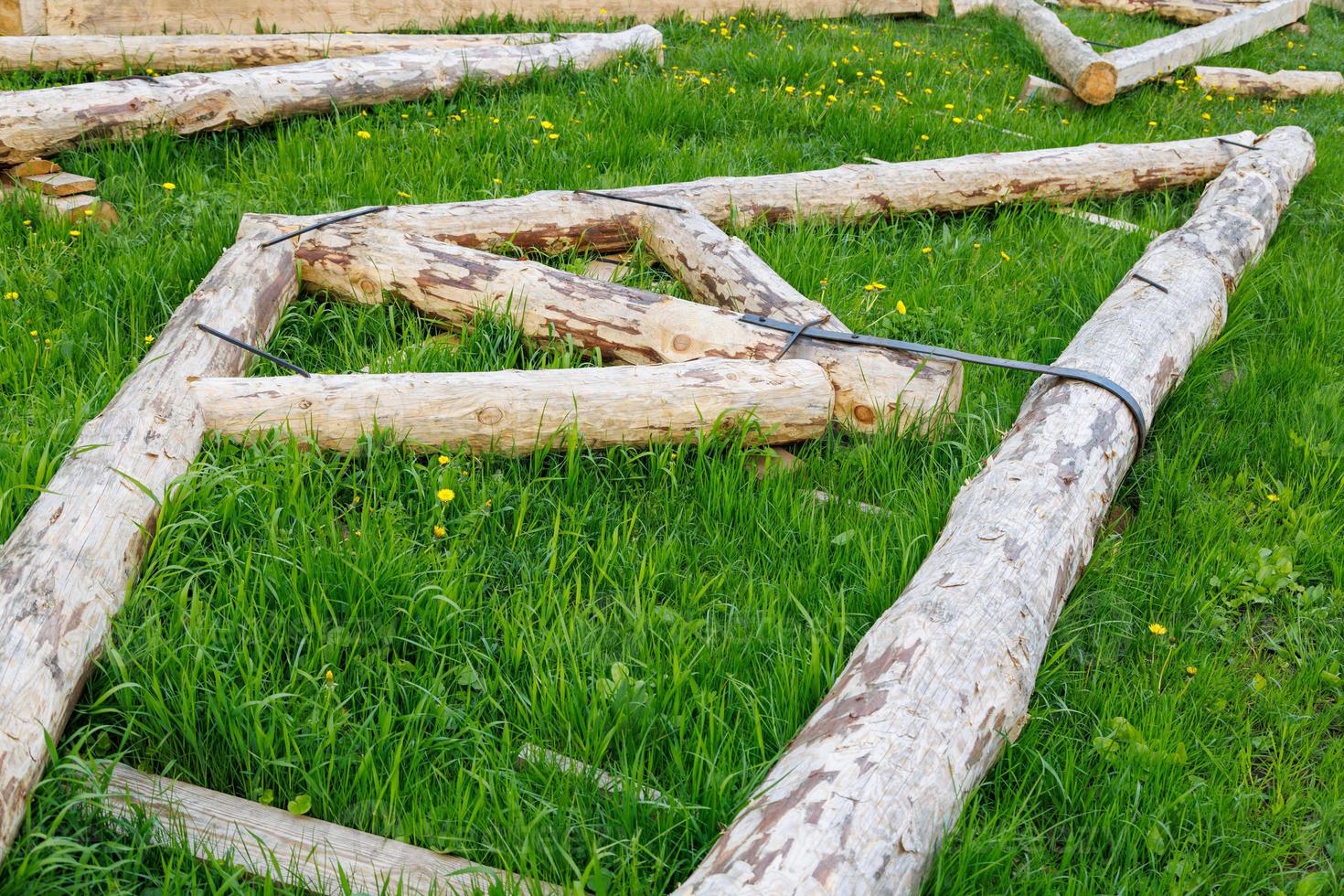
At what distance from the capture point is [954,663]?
219cm

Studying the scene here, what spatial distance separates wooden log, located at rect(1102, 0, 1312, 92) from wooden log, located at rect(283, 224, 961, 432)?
Answer: 5.00 m

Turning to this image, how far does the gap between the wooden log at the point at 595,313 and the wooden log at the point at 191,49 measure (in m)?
2.81

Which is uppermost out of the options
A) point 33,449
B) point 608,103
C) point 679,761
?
point 608,103

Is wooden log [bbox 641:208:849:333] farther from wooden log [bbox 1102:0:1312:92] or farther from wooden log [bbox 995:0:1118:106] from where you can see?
wooden log [bbox 1102:0:1312:92]

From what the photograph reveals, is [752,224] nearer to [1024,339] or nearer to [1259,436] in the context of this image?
[1024,339]

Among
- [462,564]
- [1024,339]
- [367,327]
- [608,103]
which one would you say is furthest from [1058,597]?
[608,103]

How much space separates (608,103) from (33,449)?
405cm

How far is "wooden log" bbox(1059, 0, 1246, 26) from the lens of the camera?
1085 cm

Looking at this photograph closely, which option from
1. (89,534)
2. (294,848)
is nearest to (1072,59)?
(89,534)

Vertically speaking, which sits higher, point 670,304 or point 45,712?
point 670,304

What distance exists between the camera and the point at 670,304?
144 inches

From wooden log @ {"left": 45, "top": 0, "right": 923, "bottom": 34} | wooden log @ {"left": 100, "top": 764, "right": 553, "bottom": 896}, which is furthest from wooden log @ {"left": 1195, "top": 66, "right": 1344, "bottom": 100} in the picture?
wooden log @ {"left": 100, "top": 764, "right": 553, "bottom": 896}

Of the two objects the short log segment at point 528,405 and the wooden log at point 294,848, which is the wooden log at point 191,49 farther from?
the wooden log at point 294,848

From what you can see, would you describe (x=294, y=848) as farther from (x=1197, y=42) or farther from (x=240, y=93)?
(x=1197, y=42)
